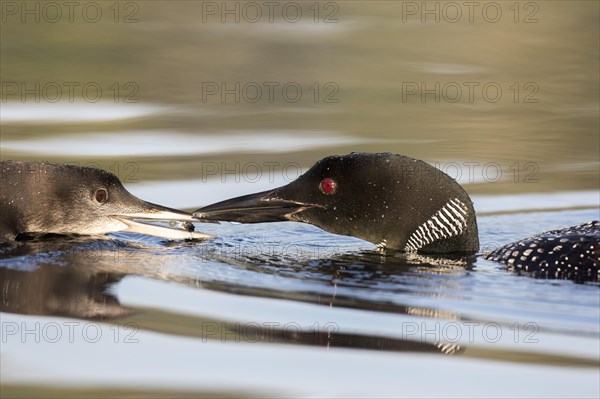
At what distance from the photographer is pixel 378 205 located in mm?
7055

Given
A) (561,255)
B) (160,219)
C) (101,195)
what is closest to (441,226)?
(561,255)

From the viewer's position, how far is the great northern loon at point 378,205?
23.0ft

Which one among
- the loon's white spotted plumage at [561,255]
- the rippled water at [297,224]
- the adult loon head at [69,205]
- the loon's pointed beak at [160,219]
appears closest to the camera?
the rippled water at [297,224]

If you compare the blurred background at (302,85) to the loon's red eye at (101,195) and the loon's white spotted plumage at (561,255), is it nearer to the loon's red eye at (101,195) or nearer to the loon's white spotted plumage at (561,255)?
the loon's red eye at (101,195)

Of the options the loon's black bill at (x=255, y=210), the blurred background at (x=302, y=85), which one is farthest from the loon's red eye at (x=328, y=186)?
the blurred background at (x=302, y=85)

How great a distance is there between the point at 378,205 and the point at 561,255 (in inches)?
42.1

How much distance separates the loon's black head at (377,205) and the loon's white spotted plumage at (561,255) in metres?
0.48

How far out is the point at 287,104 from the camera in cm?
1114

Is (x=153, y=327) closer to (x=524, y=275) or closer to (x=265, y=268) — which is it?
(x=265, y=268)

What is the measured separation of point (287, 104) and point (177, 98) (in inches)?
37.3

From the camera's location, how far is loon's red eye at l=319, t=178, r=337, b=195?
7062 mm

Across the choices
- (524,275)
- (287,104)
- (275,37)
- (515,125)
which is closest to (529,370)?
(524,275)

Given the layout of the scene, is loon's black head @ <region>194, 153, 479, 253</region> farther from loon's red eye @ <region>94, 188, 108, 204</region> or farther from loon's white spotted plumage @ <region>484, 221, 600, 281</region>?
loon's red eye @ <region>94, 188, 108, 204</region>

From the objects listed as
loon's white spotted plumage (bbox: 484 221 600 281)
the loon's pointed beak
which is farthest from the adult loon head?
loon's white spotted plumage (bbox: 484 221 600 281)
